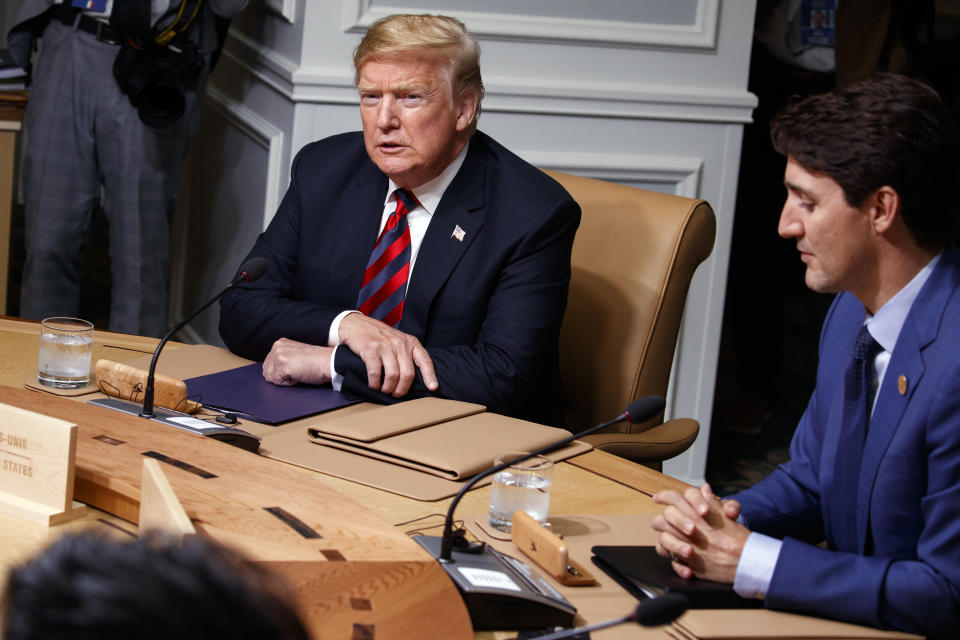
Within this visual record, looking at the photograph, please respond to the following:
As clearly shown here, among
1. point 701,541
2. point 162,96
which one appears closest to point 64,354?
point 701,541

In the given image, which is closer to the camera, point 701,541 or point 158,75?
point 701,541

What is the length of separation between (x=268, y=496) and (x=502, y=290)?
98 cm

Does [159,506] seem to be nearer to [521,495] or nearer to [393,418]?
[521,495]

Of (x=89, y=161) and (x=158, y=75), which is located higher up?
(x=158, y=75)

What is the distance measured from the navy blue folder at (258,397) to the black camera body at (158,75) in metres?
1.60

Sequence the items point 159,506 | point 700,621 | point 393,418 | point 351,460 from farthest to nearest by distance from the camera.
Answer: point 393,418
point 351,460
point 700,621
point 159,506

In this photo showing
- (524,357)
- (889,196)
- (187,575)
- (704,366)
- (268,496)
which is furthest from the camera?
(704,366)

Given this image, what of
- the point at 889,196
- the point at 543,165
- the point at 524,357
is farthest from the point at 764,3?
the point at 889,196

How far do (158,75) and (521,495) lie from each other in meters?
2.33

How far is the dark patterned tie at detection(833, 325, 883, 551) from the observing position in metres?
1.49

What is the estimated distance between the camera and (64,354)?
1.77m

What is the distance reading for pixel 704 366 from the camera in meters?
3.54

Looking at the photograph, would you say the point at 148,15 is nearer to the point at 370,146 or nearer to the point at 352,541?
the point at 370,146

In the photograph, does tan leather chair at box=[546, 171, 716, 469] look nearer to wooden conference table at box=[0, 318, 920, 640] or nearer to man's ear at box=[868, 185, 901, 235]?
wooden conference table at box=[0, 318, 920, 640]
